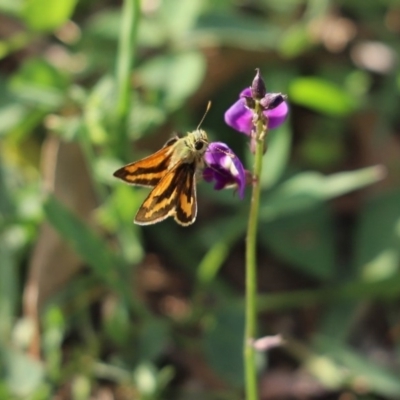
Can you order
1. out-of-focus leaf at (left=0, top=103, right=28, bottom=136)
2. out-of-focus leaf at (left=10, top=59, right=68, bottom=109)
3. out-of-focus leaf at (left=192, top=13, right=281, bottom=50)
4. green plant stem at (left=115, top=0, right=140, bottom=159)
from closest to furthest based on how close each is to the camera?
green plant stem at (left=115, top=0, right=140, bottom=159), out-of-focus leaf at (left=10, top=59, right=68, bottom=109), out-of-focus leaf at (left=0, top=103, right=28, bottom=136), out-of-focus leaf at (left=192, top=13, right=281, bottom=50)

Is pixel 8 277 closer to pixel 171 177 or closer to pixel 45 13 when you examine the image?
pixel 45 13

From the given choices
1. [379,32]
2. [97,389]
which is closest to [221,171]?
[97,389]

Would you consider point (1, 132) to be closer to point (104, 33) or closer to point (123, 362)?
point (104, 33)

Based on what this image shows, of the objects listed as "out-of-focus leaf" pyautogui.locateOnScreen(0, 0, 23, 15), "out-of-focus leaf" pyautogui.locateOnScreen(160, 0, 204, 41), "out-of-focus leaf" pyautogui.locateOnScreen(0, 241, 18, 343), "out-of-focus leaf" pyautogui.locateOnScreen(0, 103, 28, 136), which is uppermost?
"out-of-focus leaf" pyautogui.locateOnScreen(160, 0, 204, 41)

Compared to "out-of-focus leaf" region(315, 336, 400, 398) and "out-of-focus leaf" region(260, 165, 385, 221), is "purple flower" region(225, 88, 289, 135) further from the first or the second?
"out-of-focus leaf" region(315, 336, 400, 398)

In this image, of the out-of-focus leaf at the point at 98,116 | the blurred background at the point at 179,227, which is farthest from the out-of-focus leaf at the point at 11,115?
the out-of-focus leaf at the point at 98,116

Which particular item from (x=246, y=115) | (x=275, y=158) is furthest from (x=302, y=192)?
(x=246, y=115)

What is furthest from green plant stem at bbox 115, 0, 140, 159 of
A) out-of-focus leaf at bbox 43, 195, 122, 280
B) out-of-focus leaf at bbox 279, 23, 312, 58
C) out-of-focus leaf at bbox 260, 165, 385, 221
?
out-of-focus leaf at bbox 279, 23, 312, 58
